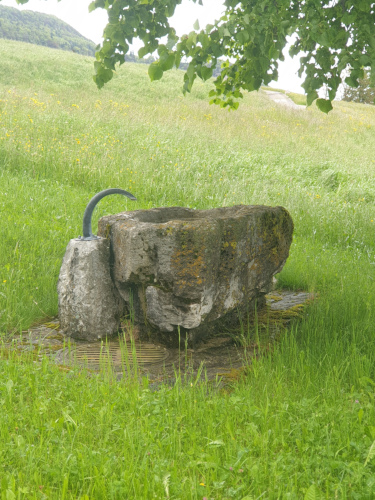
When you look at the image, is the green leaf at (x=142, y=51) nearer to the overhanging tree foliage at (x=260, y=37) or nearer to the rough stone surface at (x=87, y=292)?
the overhanging tree foliage at (x=260, y=37)

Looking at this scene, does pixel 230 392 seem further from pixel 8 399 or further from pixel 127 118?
pixel 127 118

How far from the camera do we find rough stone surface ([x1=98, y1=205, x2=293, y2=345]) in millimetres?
3463

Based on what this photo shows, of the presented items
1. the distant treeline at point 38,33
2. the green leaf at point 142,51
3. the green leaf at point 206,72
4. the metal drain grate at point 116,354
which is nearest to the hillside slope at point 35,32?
the distant treeline at point 38,33

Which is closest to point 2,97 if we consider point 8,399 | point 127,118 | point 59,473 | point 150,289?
point 127,118

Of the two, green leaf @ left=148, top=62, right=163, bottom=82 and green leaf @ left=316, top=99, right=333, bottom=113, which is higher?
green leaf @ left=316, top=99, right=333, bottom=113

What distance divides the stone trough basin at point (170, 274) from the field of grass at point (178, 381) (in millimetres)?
530

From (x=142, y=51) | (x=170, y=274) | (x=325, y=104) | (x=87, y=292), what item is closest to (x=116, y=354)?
(x=87, y=292)

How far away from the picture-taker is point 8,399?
8.32 feet

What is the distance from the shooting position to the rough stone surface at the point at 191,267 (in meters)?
3.46

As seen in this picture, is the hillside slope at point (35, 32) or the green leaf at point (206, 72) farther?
the hillside slope at point (35, 32)

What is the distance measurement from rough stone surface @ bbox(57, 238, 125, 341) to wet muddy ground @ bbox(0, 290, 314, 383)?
12 cm

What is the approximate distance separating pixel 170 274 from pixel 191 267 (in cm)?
17

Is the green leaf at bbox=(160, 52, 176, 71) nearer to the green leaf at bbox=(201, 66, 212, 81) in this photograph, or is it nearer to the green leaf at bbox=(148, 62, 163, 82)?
the green leaf at bbox=(148, 62, 163, 82)

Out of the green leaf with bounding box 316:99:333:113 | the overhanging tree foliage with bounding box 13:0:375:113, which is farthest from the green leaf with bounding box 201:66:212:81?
the green leaf with bounding box 316:99:333:113
